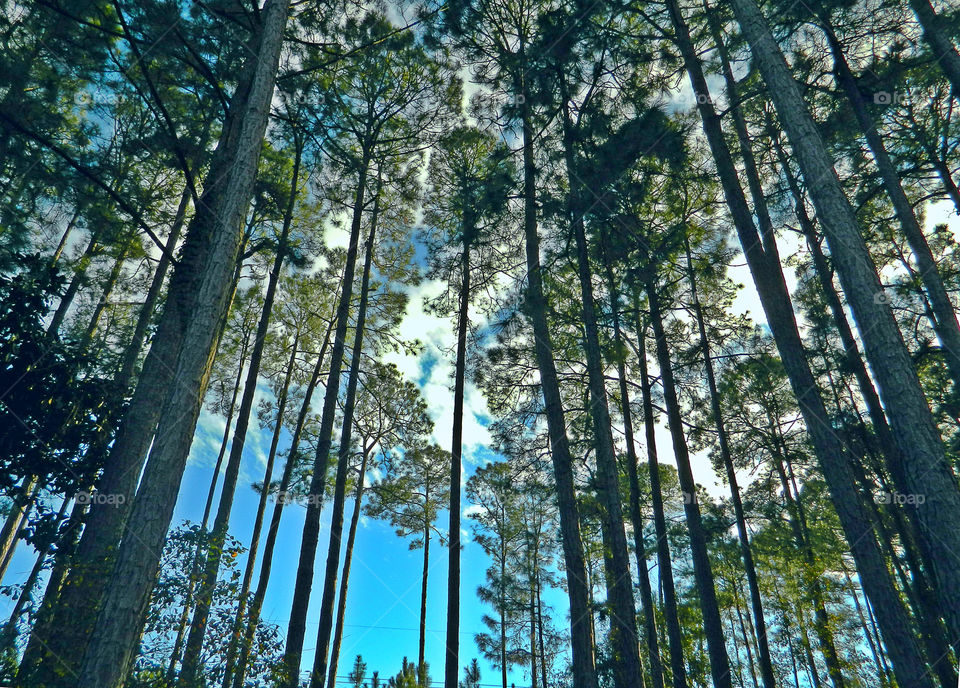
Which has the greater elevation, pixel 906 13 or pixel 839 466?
pixel 906 13

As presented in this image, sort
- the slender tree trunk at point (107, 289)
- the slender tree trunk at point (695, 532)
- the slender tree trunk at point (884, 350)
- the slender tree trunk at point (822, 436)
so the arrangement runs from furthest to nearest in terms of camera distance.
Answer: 1. the slender tree trunk at point (107, 289)
2. the slender tree trunk at point (695, 532)
3. the slender tree trunk at point (822, 436)
4. the slender tree trunk at point (884, 350)

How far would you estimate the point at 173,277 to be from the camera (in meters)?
5.84

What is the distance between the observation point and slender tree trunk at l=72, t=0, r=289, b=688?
3.02 m

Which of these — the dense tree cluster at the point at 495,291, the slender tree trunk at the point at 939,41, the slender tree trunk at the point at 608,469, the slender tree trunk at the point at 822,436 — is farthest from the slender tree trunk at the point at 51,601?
the slender tree trunk at the point at 939,41

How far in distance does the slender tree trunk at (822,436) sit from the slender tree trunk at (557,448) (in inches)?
133

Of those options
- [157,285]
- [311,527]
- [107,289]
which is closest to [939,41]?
[311,527]

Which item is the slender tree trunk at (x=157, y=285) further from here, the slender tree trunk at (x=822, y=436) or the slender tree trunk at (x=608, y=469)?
the slender tree trunk at (x=822, y=436)

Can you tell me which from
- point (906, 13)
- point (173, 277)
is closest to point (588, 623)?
point (173, 277)

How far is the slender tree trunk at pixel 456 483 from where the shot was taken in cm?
873

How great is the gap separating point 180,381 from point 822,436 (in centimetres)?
695

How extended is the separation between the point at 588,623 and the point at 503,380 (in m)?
4.87

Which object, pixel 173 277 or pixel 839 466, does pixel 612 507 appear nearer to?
pixel 839 466

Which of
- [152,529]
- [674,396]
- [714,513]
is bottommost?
[152,529]

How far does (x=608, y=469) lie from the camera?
7406 millimetres
